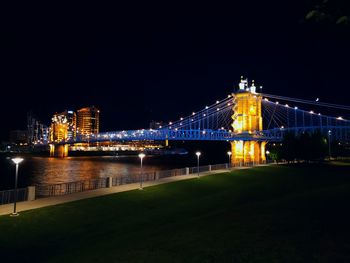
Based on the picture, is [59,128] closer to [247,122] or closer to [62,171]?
[62,171]

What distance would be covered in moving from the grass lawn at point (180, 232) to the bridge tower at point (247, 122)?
178 ft

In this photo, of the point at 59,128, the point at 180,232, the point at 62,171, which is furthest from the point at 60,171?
the point at 59,128

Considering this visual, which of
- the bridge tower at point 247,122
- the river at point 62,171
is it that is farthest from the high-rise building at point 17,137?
the bridge tower at point 247,122

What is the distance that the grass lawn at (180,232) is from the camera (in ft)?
27.9

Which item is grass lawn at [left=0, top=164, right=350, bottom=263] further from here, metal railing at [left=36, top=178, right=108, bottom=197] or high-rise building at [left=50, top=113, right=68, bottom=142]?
high-rise building at [left=50, top=113, right=68, bottom=142]

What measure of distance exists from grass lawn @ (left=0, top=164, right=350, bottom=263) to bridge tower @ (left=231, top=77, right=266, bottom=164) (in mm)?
54369

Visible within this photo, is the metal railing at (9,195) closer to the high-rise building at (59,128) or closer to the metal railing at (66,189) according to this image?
the metal railing at (66,189)

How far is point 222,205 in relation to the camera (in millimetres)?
18516

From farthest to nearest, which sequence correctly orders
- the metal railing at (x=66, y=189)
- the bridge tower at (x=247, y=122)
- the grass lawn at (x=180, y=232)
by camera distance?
the bridge tower at (x=247, y=122) → the metal railing at (x=66, y=189) → the grass lawn at (x=180, y=232)

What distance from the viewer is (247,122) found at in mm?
73562

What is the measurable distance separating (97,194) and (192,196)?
6.13m

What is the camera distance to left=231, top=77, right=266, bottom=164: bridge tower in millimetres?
72306

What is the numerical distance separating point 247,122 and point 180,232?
64.5 metres

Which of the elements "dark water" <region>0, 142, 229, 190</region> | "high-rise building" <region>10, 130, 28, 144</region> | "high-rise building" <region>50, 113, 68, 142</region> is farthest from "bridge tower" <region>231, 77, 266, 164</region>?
"high-rise building" <region>10, 130, 28, 144</region>
